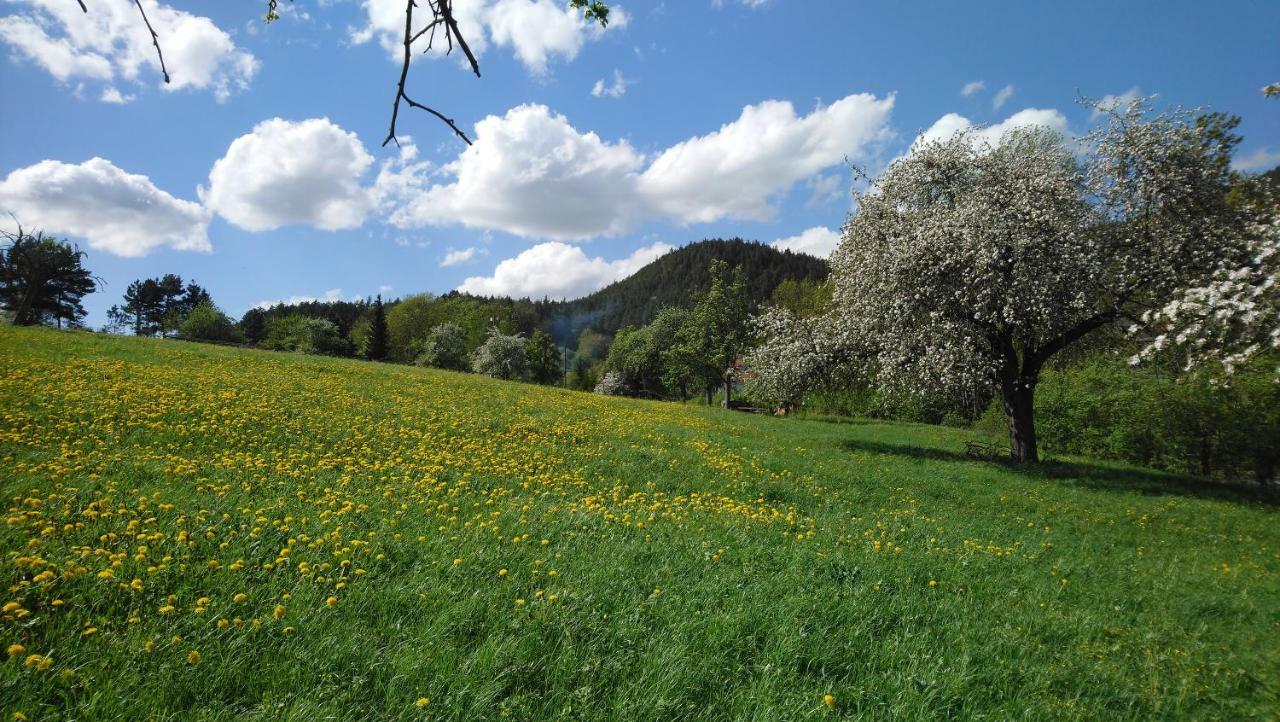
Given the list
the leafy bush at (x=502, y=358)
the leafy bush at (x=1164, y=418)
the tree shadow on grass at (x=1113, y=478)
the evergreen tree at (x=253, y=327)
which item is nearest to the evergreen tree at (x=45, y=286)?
the tree shadow on grass at (x=1113, y=478)

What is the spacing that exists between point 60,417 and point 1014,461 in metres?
25.2

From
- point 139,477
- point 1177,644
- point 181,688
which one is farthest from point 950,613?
point 139,477

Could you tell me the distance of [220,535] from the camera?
4.77 metres

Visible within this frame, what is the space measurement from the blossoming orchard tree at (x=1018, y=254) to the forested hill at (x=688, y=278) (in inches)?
4812

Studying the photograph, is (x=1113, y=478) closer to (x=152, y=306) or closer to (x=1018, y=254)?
(x=1018, y=254)

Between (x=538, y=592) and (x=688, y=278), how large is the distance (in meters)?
176

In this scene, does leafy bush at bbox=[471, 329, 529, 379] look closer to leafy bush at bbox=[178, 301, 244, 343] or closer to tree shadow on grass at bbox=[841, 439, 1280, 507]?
leafy bush at bbox=[178, 301, 244, 343]

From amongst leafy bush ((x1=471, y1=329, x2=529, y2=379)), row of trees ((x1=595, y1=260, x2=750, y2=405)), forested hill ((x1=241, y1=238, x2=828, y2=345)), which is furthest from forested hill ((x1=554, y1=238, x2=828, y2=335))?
row of trees ((x1=595, y1=260, x2=750, y2=405))

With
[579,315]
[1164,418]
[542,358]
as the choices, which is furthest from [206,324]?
[579,315]

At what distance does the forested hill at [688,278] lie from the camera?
155250mm

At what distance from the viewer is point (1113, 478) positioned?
56.5 ft

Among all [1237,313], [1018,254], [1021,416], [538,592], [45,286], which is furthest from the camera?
[45,286]

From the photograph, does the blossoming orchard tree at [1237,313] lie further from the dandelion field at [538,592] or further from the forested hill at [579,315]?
the forested hill at [579,315]

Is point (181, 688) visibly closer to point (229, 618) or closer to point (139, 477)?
point (229, 618)
